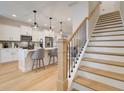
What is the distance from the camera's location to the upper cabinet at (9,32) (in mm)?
5990

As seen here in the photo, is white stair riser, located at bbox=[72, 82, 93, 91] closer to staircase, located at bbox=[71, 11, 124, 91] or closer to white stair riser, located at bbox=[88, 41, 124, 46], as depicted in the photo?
staircase, located at bbox=[71, 11, 124, 91]

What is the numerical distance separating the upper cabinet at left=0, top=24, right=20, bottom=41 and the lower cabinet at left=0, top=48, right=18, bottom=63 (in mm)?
742

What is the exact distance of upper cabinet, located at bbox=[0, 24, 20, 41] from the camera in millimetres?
5990

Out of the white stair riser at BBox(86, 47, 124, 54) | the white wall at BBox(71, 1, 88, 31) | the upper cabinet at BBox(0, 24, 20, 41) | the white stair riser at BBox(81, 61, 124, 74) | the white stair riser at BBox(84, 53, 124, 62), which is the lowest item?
the white stair riser at BBox(81, 61, 124, 74)

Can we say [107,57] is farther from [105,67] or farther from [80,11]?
[80,11]

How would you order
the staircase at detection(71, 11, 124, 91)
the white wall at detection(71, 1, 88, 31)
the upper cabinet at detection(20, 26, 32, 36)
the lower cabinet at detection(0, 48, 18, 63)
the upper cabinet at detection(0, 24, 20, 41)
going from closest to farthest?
1. the staircase at detection(71, 11, 124, 91)
2. the white wall at detection(71, 1, 88, 31)
3. the lower cabinet at detection(0, 48, 18, 63)
4. the upper cabinet at detection(0, 24, 20, 41)
5. the upper cabinet at detection(20, 26, 32, 36)

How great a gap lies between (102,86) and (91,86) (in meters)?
0.22

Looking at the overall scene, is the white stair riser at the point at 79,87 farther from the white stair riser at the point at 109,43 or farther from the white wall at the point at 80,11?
the white wall at the point at 80,11

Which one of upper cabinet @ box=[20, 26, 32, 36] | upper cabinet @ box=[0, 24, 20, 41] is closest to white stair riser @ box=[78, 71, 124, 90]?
upper cabinet @ box=[0, 24, 20, 41]

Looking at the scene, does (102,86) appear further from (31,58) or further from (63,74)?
(31,58)

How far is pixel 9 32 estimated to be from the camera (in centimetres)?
634

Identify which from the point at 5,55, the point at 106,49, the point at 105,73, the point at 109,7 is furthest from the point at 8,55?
the point at 109,7

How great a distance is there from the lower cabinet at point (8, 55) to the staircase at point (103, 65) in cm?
484

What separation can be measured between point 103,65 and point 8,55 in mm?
5547
